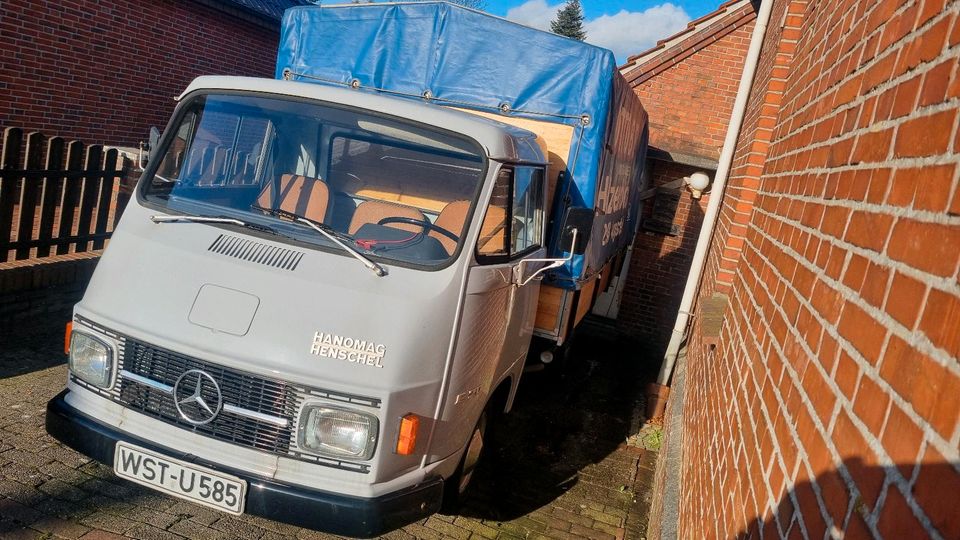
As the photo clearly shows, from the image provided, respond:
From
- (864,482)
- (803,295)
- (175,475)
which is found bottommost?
(175,475)

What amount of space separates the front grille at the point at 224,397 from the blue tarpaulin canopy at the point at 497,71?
2.94m

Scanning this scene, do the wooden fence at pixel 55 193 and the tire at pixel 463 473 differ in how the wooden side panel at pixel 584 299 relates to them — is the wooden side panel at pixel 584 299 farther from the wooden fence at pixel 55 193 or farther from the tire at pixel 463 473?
the wooden fence at pixel 55 193

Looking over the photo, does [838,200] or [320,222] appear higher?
[838,200]

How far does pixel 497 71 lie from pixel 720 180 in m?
2.94

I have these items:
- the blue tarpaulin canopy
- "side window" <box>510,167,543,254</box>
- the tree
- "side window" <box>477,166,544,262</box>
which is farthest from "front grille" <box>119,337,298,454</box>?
the tree

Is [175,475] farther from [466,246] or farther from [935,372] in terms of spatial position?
[935,372]

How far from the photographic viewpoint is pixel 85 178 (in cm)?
714

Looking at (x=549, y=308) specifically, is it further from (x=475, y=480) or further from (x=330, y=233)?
(x=330, y=233)

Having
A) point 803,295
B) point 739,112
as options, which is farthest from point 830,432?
point 739,112

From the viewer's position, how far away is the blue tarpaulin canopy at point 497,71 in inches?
239

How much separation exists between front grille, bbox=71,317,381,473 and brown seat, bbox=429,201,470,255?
100 cm

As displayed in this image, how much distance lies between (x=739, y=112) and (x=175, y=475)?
6.29m

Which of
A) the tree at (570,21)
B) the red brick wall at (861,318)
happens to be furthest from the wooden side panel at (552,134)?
the tree at (570,21)

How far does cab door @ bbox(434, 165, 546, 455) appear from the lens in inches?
157
